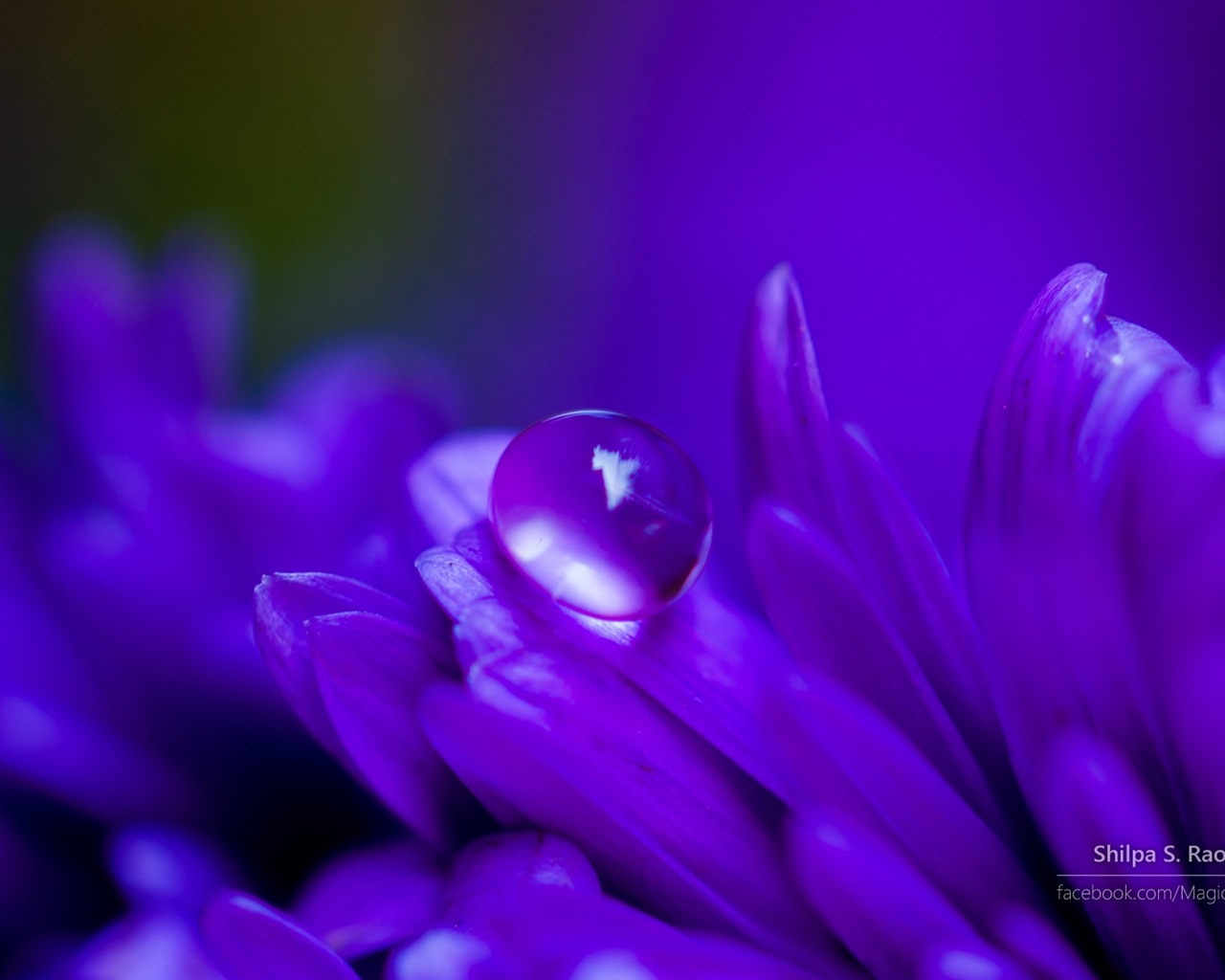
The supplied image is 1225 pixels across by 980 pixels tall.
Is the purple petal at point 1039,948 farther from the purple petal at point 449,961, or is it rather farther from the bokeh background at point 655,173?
the bokeh background at point 655,173

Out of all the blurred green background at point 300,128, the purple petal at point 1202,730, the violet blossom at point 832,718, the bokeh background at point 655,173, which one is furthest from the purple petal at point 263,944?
the blurred green background at point 300,128

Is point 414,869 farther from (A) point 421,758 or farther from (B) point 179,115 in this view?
(B) point 179,115

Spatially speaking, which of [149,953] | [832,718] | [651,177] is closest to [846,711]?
[832,718]

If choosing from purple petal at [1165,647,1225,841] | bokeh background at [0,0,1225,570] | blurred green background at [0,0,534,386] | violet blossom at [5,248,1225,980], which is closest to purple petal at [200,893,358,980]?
violet blossom at [5,248,1225,980]

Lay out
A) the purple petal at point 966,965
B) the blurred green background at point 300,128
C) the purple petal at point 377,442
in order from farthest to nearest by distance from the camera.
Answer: the blurred green background at point 300,128
the purple petal at point 377,442
the purple petal at point 966,965

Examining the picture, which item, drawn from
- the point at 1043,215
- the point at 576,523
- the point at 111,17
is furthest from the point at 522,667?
the point at 111,17

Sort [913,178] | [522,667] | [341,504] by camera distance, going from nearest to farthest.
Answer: [522,667] < [341,504] < [913,178]

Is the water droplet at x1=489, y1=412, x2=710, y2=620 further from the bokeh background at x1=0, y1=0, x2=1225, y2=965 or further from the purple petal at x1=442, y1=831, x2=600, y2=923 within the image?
the bokeh background at x1=0, y1=0, x2=1225, y2=965
